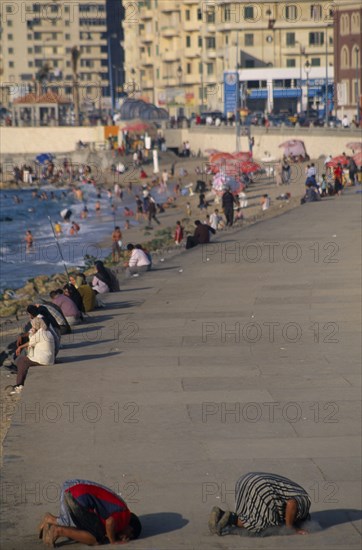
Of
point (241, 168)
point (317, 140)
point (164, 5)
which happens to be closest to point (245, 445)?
point (241, 168)

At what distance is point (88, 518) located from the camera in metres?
10.4

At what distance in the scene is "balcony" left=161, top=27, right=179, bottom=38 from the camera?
113438 millimetres

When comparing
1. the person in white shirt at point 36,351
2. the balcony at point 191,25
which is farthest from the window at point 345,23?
the person in white shirt at point 36,351

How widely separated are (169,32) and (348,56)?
38.2 metres

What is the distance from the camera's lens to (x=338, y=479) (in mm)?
12469

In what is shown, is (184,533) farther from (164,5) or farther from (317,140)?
(164,5)

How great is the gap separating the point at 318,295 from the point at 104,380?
7.69 meters

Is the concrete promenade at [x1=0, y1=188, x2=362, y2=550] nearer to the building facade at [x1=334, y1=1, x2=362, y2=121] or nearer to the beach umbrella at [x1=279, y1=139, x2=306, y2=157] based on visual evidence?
the beach umbrella at [x1=279, y1=139, x2=306, y2=157]

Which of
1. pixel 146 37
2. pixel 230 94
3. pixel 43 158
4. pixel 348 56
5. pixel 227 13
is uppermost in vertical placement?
pixel 227 13

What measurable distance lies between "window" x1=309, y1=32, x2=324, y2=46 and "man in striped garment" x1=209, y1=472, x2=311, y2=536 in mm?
88905

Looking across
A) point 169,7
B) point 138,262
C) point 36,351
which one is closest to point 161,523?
point 36,351

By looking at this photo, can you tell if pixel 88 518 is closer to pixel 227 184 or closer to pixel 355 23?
pixel 227 184

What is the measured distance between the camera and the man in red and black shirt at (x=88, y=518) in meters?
10.4

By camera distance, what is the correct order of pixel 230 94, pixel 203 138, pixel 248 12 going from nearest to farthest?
1. pixel 203 138
2. pixel 230 94
3. pixel 248 12
